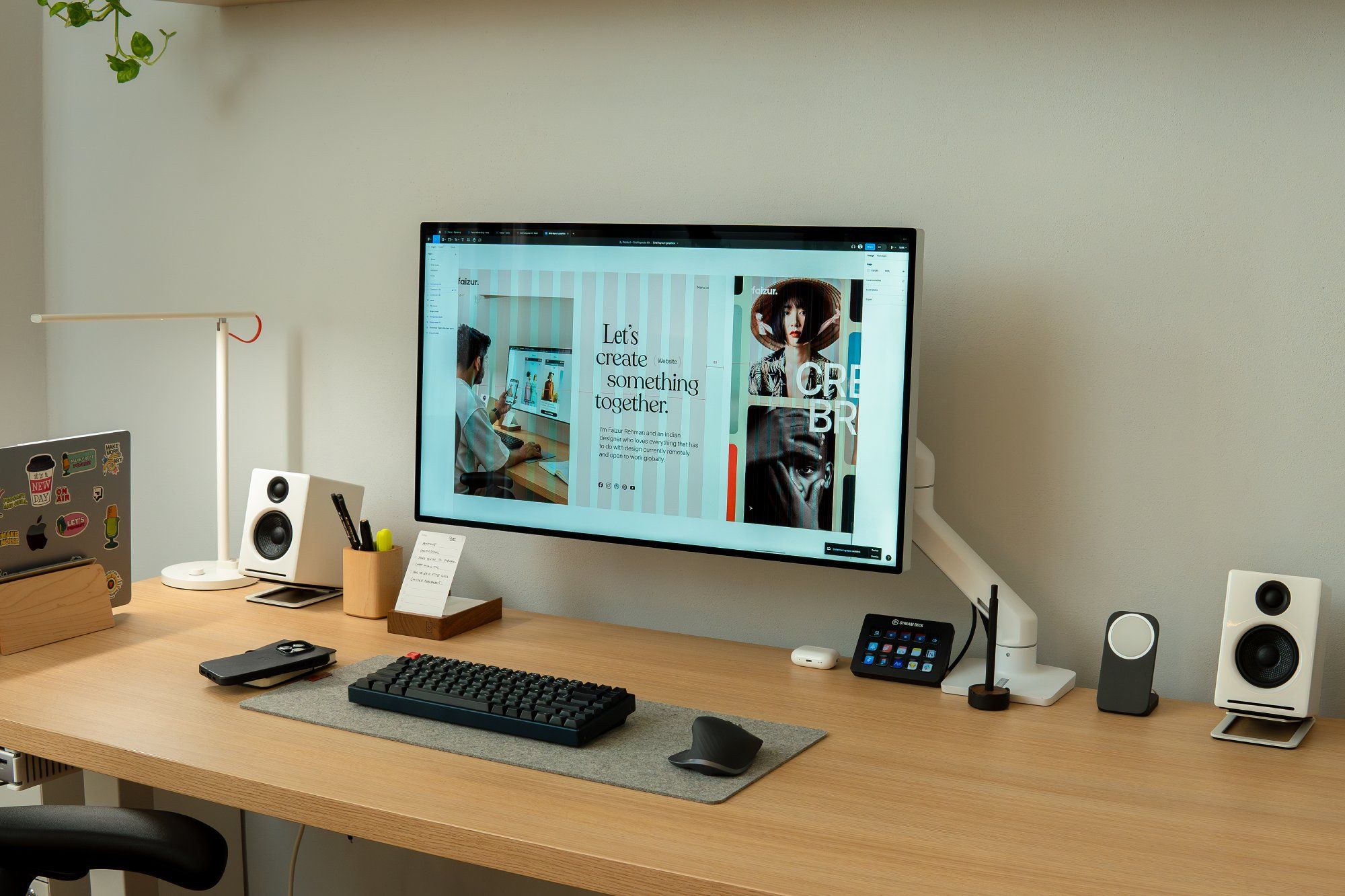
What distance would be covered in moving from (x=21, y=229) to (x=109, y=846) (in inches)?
67.2

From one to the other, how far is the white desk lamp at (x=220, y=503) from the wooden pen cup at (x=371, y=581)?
240mm

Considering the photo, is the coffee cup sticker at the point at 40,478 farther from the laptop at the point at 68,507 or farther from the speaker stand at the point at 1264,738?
the speaker stand at the point at 1264,738

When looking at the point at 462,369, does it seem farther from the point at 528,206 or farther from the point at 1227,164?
the point at 1227,164

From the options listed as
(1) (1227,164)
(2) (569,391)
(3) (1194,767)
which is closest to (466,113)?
(2) (569,391)

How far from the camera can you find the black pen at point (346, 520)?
1797 mm

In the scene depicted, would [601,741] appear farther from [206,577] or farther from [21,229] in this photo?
[21,229]

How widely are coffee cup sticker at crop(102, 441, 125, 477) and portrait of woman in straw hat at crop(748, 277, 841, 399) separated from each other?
37.6 inches

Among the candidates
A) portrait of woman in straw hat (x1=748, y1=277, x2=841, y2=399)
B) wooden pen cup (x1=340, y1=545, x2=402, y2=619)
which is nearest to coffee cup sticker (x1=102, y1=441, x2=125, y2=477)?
wooden pen cup (x1=340, y1=545, x2=402, y2=619)

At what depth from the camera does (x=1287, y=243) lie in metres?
1.43

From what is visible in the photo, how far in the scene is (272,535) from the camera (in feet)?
6.21

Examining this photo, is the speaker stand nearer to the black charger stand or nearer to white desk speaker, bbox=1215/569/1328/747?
white desk speaker, bbox=1215/569/1328/747

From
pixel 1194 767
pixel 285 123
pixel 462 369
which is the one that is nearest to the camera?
pixel 1194 767

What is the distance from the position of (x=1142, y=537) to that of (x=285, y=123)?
160cm

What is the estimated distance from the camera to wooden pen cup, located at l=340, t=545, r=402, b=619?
176 cm
